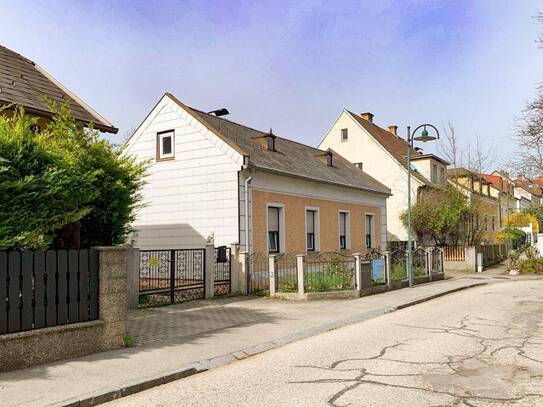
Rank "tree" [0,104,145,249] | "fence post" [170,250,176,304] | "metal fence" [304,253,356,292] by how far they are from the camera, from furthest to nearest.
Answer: "metal fence" [304,253,356,292] → "fence post" [170,250,176,304] → "tree" [0,104,145,249]

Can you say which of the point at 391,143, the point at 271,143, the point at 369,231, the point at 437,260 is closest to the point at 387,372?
the point at 271,143

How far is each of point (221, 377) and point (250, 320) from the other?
4.51 meters

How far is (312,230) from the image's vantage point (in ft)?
68.0

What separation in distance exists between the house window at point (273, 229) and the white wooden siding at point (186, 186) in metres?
1.93

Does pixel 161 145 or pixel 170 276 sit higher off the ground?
pixel 161 145

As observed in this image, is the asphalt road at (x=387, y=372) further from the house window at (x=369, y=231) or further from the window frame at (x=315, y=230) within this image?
the house window at (x=369, y=231)

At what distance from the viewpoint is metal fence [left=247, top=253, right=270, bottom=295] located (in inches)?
627

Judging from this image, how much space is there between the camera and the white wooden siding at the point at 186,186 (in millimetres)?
16938

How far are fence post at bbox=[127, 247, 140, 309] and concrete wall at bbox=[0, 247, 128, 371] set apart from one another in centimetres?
466

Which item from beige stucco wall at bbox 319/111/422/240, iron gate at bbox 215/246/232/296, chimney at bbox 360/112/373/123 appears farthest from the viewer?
chimney at bbox 360/112/373/123

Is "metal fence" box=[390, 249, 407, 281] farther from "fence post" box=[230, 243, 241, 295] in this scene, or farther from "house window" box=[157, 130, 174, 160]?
"house window" box=[157, 130, 174, 160]

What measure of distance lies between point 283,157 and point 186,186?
4.71m

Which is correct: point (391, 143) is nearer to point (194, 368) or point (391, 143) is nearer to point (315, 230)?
point (315, 230)

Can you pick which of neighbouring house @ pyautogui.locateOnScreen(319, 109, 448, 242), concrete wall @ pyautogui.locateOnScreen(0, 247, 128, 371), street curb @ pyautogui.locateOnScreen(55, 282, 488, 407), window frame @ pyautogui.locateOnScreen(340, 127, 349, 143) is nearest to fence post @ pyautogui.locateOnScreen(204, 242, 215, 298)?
street curb @ pyautogui.locateOnScreen(55, 282, 488, 407)
